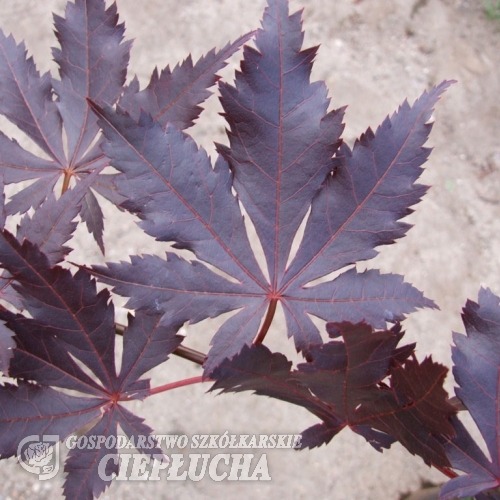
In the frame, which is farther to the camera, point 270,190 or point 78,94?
point 78,94

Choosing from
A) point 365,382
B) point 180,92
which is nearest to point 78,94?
point 180,92

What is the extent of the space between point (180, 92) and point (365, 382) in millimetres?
431

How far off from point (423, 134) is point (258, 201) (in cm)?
20

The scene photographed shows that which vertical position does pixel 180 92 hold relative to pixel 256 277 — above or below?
above

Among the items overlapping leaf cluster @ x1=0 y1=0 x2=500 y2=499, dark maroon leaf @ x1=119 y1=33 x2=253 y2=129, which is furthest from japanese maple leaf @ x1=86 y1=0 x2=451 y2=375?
dark maroon leaf @ x1=119 y1=33 x2=253 y2=129

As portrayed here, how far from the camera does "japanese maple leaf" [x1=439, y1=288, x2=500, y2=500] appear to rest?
55cm

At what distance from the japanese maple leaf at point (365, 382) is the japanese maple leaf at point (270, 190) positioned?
0.07 m

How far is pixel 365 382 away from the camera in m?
0.49

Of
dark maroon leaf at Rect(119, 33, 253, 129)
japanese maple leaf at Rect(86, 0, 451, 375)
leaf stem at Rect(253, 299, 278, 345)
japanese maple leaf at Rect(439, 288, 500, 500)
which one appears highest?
dark maroon leaf at Rect(119, 33, 253, 129)

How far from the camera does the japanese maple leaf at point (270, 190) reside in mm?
538

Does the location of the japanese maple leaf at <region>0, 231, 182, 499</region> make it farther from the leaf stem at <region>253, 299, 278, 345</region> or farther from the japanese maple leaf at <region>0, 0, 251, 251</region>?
the japanese maple leaf at <region>0, 0, 251, 251</region>

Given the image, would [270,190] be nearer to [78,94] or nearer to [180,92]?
[180,92]

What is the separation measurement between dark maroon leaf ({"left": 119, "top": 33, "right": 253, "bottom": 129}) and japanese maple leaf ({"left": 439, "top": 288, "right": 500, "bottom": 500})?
42 cm

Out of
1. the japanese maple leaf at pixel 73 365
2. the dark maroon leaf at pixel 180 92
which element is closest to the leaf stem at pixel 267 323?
the japanese maple leaf at pixel 73 365
